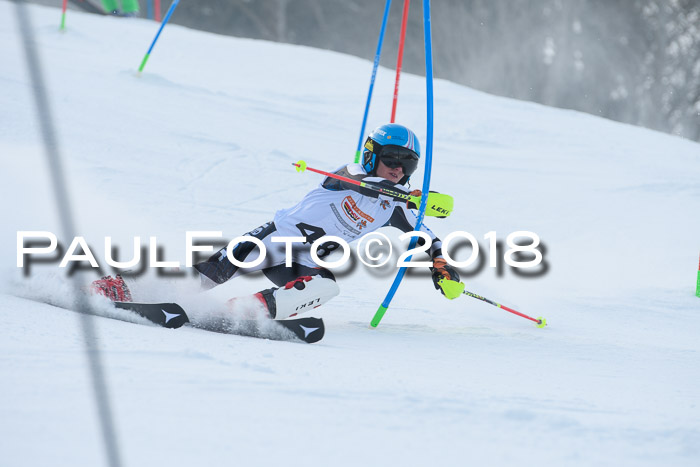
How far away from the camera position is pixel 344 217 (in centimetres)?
335

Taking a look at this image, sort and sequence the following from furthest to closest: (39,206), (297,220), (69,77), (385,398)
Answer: (69,77)
(39,206)
(297,220)
(385,398)

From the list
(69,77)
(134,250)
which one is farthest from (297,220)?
(69,77)

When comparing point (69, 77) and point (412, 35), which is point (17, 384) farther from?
point (412, 35)

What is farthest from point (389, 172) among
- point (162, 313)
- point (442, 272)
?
point (162, 313)

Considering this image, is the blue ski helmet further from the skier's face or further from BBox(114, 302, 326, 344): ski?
BBox(114, 302, 326, 344): ski

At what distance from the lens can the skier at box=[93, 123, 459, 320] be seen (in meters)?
3.24

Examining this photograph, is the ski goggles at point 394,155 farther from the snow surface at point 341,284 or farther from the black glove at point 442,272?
the snow surface at point 341,284

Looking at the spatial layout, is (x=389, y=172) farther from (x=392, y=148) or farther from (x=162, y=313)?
(x=162, y=313)

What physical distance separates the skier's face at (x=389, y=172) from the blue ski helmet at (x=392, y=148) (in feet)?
0.05

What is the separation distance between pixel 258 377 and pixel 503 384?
0.80 meters

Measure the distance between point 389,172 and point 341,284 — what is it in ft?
4.18

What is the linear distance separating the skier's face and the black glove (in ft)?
1.33

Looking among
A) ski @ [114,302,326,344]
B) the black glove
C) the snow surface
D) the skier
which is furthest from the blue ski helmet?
ski @ [114,302,326,344]

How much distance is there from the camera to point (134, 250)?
13.8 feet
